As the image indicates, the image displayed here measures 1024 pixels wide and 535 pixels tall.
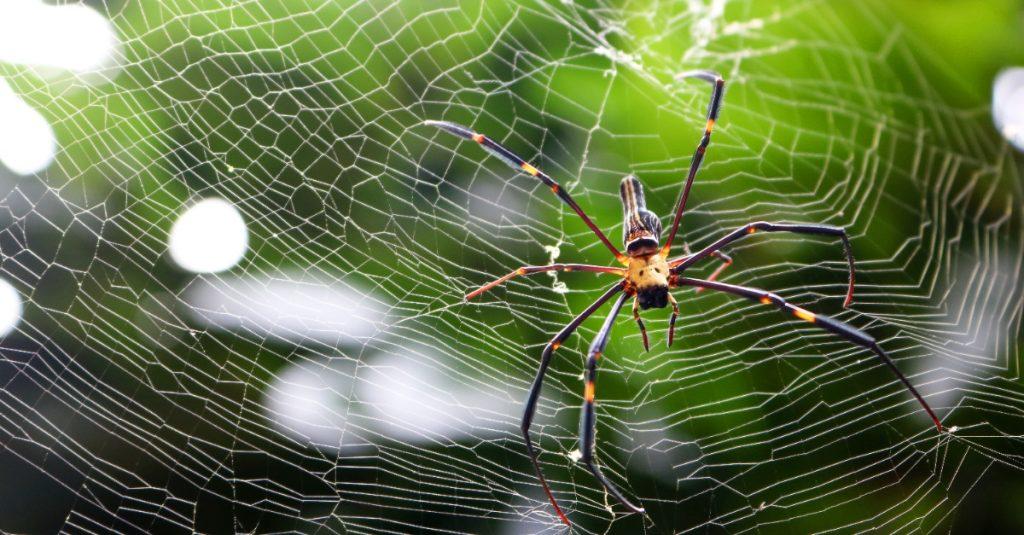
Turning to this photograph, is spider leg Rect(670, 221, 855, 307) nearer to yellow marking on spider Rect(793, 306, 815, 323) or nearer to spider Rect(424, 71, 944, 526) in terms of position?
spider Rect(424, 71, 944, 526)

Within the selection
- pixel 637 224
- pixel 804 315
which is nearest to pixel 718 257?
pixel 637 224

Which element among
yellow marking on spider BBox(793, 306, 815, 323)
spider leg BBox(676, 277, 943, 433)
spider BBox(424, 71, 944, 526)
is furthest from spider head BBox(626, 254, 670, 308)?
yellow marking on spider BBox(793, 306, 815, 323)

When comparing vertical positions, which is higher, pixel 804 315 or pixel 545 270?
pixel 545 270

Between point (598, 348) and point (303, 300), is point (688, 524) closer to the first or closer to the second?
point (598, 348)

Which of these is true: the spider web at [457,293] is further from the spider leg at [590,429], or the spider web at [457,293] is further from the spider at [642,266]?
the spider leg at [590,429]

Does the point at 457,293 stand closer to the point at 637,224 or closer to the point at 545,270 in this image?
the point at 545,270

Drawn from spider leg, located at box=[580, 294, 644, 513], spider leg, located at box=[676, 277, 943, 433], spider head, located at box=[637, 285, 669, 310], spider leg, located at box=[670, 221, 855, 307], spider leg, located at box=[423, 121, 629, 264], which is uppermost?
spider leg, located at box=[423, 121, 629, 264]

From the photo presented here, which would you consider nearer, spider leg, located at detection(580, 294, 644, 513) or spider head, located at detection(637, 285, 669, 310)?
spider leg, located at detection(580, 294, 644, 513)

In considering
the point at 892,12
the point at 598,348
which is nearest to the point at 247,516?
the point at 598,348
